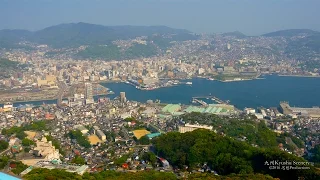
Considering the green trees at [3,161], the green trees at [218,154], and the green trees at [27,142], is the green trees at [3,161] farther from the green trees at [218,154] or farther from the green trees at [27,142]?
the green trees at [218,154]

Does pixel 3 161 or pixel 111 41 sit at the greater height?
pixel 111 41

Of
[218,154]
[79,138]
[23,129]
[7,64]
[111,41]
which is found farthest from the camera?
[111,41]

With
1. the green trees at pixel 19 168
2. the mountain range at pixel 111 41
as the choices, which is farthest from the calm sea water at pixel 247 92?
the green trees at pixel 19 168

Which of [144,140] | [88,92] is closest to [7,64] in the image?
[88,92]

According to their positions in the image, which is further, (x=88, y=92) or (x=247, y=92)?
(x=247, y=92)

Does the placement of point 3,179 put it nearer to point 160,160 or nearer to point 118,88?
point 160,160

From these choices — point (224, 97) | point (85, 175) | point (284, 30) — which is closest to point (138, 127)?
point (85, 175)

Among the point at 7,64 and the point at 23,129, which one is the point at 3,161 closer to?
the point at 23,129
